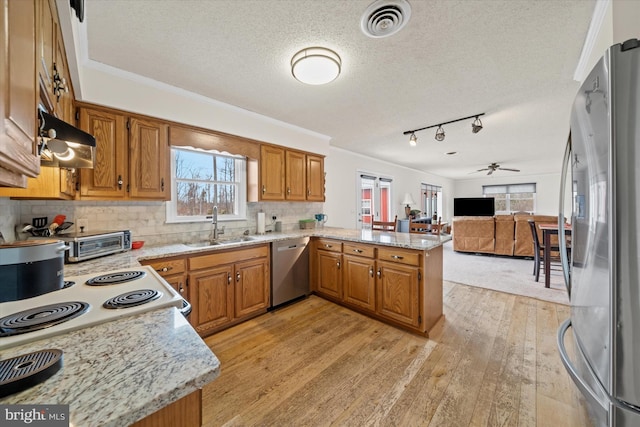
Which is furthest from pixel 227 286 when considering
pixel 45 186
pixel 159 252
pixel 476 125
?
pixel 476 125

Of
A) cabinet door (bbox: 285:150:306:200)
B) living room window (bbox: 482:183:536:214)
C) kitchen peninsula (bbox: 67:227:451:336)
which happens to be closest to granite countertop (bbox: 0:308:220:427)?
kitchen peninsula (bbox: 67:227:451:336)

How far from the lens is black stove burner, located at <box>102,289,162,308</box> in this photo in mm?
1002

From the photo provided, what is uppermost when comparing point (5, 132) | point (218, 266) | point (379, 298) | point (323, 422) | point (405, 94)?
point (405, 94)

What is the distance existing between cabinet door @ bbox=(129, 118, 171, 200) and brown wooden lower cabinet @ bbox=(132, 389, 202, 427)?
7.16 feet

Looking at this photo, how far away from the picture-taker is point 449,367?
6.33 ft

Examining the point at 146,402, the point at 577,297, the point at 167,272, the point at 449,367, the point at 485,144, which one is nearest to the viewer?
the point at 146,402

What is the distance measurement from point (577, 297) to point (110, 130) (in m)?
3.27

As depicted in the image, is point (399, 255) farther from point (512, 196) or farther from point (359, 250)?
point (512, 196)

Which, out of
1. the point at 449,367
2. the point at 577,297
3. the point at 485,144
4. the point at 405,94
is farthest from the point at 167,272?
the point at 485,144

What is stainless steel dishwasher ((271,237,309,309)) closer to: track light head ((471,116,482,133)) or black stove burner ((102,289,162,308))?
black stove burner ((102,289,162,308))

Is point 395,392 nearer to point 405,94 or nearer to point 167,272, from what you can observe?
point 167,272

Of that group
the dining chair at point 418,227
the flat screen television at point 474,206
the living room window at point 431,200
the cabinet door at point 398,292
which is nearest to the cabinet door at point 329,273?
the cabinet door at point 398,292

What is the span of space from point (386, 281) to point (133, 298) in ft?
7.12

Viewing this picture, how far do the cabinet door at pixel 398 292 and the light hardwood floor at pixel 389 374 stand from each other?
163mm
